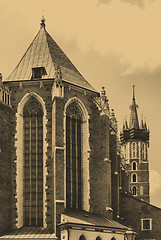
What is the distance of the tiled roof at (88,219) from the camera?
4589cm

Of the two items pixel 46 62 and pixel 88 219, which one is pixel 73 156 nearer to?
pixel 88 219

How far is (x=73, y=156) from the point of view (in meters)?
50.6

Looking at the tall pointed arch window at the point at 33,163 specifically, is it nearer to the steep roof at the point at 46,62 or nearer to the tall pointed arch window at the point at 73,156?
the tall pointed arch window at the point at 73,156

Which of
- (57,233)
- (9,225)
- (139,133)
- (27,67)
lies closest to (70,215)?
(57,233)

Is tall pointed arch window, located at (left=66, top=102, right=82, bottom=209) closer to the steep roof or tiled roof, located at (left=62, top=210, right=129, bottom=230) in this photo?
tiled roof, located at (left=62, top=210, right=129, bottom=230)

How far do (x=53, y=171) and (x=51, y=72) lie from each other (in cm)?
984

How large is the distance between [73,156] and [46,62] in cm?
966

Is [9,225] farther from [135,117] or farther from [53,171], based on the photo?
[135,117]

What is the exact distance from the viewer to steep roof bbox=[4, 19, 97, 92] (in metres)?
52.3

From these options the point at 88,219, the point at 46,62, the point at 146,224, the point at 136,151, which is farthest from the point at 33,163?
the point at 136,151

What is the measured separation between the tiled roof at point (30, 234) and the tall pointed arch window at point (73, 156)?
3.63 meters

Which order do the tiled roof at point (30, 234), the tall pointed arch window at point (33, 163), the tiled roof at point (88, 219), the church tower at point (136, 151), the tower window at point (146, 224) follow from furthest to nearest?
the church tower at point (136, 151), the tower window at point (146, 224), the tall pointed arch window at point (33, 163), the tiled roof at point (88, 219), the tiled roof at point (30, 234)

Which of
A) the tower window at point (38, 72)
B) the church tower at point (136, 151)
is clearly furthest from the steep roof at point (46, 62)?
the church tower at point (136, 151)

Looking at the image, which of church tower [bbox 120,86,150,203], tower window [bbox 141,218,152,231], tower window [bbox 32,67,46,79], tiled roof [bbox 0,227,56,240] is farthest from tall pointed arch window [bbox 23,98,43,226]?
church tower [bbox 120,86,150,203]
